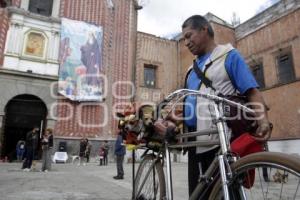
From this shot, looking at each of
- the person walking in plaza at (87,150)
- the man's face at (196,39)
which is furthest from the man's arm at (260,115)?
the person walking in plaza at (87,150)

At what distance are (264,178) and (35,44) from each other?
15.8 metres

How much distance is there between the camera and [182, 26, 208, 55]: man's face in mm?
2250

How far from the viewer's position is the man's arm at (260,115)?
161cm

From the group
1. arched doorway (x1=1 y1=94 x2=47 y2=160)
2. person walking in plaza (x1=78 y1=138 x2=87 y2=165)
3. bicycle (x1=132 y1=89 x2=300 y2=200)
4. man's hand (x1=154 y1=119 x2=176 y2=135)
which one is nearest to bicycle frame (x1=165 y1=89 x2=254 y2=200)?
bicycle (x1=132 y1=89 x2=300 y2=200)

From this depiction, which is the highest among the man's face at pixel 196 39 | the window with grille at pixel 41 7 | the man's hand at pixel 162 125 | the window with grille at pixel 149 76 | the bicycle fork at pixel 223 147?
the window with grille at pixel 41 7

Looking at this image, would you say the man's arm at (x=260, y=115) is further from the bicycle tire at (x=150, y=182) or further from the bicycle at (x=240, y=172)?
the bicycle tire at (x=150, y=182)

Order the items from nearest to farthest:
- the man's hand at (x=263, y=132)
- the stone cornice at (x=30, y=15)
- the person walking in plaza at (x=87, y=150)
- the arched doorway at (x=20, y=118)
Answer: the man's hand at (x=263, y=132), the person walking in plaza at (x=87, y=150), the arched doorway at (x=20, y=118), the stone cornice at (x=30, y=15)

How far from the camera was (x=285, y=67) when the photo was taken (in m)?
14.0

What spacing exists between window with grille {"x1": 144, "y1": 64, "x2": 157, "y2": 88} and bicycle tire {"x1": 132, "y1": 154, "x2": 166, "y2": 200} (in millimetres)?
15828

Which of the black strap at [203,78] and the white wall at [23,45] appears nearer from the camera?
the black strap at [203,78]

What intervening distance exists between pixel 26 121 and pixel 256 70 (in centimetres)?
1307

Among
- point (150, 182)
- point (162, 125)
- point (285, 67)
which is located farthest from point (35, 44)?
point (162, 125)

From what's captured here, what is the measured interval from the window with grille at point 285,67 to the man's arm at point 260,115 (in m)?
13.2

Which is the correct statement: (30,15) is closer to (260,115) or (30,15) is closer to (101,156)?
(101,156)
